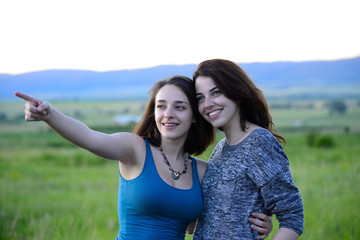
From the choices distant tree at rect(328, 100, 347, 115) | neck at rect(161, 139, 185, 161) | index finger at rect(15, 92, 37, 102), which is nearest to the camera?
index finger at rect(15, 92, 37, 102)

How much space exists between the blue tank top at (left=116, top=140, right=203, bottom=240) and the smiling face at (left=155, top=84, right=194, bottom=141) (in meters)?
0.26

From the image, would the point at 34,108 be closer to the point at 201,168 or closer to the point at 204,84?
the point at 204,84

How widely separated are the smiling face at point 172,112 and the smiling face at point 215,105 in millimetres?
133

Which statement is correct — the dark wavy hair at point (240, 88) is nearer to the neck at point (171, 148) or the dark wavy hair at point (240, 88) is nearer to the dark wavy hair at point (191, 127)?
the dark wavy hair at point (191, 127)

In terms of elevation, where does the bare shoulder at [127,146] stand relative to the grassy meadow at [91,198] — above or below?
above

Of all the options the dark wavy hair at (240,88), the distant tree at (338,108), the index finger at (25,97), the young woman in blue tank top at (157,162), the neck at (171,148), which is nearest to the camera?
the index finger at (25,97)

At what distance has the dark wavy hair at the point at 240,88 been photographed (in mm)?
2701

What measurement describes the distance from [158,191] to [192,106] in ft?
2.28

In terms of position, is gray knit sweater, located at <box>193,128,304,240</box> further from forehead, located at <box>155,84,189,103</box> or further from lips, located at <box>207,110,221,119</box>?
forehead, located at <box>155,84,189,103</box>

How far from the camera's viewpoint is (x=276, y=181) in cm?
248

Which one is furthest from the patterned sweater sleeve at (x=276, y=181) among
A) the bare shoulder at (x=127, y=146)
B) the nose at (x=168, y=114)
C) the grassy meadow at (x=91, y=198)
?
the grassy meadow at (x=91, y=198)

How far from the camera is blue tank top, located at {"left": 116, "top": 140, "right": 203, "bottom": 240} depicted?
8.45 feet

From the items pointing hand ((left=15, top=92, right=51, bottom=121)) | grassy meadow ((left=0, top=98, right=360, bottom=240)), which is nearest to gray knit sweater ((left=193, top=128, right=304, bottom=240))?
grassy meadow ((left=0, top=98, right=360, bottom=240))

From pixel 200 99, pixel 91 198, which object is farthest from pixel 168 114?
pixel 91 198
